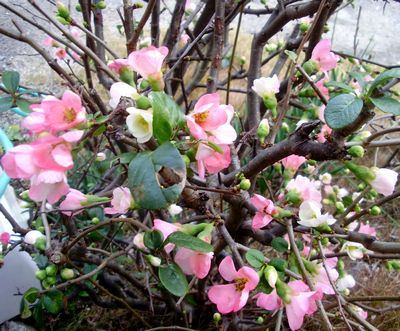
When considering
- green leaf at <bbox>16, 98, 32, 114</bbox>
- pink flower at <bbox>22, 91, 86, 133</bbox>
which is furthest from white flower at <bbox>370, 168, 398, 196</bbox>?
green leaf at <bbox>16, 98, 32, 114</bbox>

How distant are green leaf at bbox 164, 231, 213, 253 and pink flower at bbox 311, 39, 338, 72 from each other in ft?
1.28

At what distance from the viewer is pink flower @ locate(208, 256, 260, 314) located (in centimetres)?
57

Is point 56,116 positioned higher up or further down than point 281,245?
higher up

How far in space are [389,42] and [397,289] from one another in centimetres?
294

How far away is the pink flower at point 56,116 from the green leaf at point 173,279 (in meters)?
0.25

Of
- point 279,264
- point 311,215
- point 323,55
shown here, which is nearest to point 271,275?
point 279,264

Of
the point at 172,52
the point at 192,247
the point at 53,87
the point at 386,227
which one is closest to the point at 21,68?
the point at 53,87

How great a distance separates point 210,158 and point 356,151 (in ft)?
0.59

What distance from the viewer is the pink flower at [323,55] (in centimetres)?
74

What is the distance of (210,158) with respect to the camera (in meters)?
0.54

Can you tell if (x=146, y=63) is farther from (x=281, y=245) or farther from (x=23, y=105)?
(x=281, y=245)

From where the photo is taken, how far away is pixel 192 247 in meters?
0.54

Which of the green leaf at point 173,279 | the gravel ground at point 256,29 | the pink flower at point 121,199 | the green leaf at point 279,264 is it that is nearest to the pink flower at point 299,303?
the green leaf at point 279,264

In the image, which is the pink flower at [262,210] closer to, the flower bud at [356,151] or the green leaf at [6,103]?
the flower bud at [356,151]
